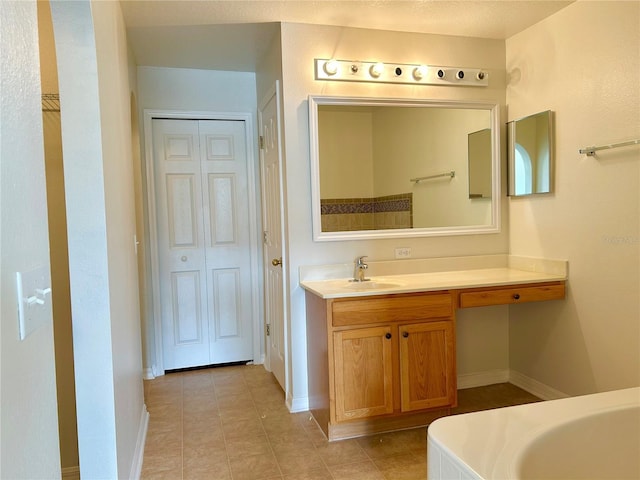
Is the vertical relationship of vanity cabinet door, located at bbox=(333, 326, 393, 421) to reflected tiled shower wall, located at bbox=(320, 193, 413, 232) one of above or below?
below

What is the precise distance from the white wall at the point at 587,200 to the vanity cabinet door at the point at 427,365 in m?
0.82

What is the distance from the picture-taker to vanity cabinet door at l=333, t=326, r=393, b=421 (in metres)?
2.43

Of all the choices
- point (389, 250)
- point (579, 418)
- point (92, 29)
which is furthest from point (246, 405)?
point (92, 29)

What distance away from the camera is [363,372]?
2.46 metres

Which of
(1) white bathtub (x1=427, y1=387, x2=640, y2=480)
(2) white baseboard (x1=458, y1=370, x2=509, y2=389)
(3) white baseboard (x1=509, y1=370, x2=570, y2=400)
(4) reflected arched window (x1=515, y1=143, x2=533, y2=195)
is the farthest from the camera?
(2) white baseboard (x1=458, y1=370, x2=509, y2=389)

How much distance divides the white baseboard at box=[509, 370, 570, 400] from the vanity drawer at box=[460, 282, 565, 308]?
25.0 inches

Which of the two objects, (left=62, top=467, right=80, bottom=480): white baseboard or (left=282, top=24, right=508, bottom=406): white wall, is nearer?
(left=62, top=467, right=80, bottom=480): white baseboard

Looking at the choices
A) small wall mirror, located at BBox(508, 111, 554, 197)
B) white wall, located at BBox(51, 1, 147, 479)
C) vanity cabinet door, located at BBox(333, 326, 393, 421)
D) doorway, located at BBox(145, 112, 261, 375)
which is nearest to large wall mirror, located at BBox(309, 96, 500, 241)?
small wall mirror, located at BBox(508, 111, 554, 197)

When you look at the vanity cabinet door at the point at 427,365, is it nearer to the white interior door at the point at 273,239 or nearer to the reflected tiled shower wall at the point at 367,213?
the reflected tiled shower wall at the point at 367,213

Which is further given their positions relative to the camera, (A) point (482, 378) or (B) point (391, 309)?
(A) point (482, 378)

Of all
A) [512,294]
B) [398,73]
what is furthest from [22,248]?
[398,73]

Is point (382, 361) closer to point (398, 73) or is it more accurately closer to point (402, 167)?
point (402, 167)

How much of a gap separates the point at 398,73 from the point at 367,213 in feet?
3.11

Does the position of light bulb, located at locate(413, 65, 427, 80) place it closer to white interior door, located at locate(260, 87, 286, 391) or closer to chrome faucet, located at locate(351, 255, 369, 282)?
white interior door, located at locate(260, 87, 286, 391)
